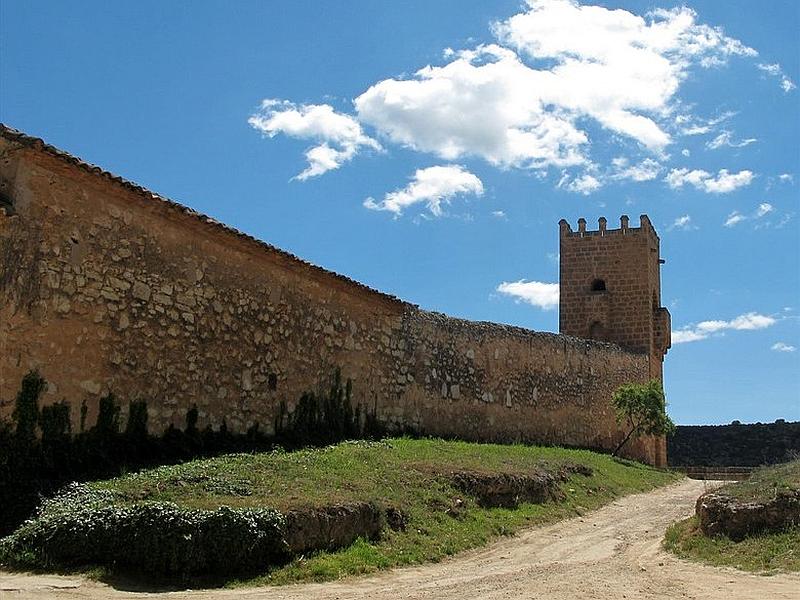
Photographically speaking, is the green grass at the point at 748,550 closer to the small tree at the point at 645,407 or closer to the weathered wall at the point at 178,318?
the weathered wall at the point at 178,318

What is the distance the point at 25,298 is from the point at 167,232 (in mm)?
2791

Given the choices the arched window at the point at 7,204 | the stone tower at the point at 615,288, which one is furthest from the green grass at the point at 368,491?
the stone tower at the point at 615,288

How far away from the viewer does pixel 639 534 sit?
41.0ft

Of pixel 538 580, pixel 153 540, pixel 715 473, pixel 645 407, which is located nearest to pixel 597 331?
pixel 645 407

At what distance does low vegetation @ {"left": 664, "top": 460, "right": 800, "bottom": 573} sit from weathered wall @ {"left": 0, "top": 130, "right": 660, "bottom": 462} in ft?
23.7

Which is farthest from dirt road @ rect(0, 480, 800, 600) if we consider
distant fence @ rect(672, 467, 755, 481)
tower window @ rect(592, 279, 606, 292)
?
tower window @ rect(592, 279, 606, 292)

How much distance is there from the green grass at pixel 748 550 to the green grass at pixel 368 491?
8.90 ft

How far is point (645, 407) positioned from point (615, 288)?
8138 millimetres

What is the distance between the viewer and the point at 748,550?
941 centimetres

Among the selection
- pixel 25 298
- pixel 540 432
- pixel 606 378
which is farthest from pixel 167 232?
pixel 606 378

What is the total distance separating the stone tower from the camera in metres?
32.3

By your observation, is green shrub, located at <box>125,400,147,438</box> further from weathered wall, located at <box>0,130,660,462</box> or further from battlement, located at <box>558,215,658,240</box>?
battlement, located at <box>558,215,658,240</box>

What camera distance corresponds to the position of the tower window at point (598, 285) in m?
33.4

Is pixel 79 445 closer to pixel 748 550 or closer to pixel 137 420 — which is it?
pixel 137 420
